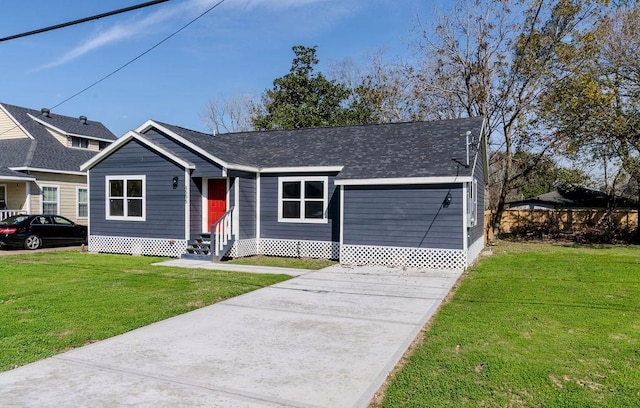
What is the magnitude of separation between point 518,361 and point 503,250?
13.2m

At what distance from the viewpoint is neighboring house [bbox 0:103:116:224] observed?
2008 cm

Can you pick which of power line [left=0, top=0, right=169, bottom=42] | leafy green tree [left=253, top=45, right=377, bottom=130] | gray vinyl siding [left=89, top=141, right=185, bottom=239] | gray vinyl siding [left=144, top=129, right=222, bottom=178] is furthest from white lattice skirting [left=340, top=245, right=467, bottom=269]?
leafy green tree [left=253, top=45, right=377, bottom=130]

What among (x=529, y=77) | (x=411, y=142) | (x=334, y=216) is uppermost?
(x=529, y=77)

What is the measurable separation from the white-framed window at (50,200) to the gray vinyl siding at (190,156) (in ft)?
29.7

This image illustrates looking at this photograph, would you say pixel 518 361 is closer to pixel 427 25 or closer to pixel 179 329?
pixel 179 329

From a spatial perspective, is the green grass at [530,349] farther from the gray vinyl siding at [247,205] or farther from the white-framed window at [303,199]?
the gray vinyl siding at [247,205]

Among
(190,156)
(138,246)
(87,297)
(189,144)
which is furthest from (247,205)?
(87,297)

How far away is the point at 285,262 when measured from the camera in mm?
13359

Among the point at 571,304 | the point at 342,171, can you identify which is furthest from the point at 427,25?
the point at 571,304

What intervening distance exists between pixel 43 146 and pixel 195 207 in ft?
45.3

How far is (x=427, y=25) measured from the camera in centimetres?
2450

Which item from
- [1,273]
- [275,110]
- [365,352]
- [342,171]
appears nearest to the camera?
[365,352]

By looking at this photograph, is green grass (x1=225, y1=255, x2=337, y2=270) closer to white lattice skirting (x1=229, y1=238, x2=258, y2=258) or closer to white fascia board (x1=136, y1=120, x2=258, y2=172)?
white lattice skirting (x1=229, y1=238, x2=258, y2=258)

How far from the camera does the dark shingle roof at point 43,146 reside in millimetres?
21000
